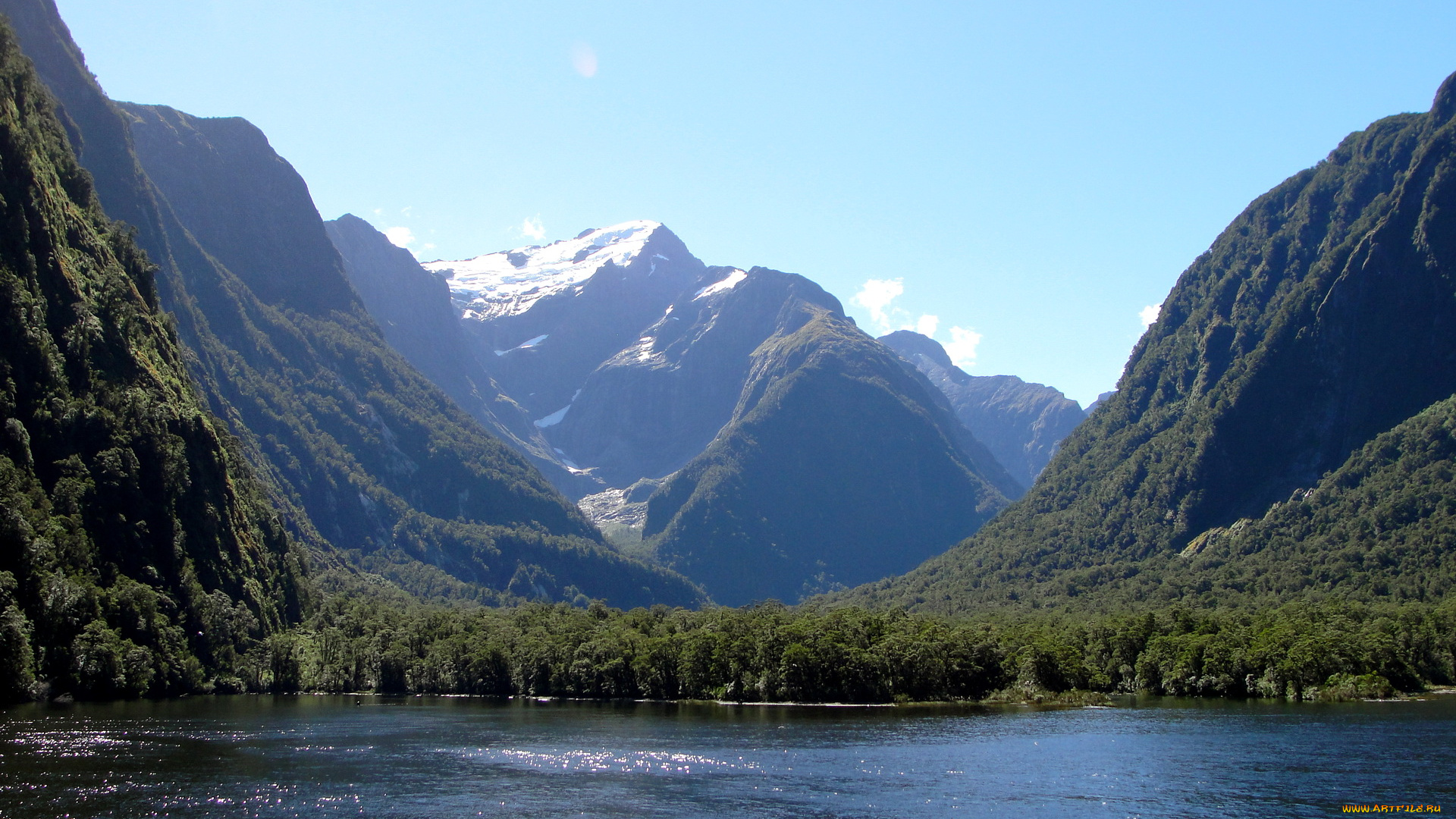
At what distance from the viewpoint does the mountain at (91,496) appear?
134875 mm

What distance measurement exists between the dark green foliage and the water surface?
17.1m

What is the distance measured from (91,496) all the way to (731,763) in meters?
113

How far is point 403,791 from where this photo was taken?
85188 millimetres

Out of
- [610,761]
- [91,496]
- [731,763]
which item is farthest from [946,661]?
[91,496]

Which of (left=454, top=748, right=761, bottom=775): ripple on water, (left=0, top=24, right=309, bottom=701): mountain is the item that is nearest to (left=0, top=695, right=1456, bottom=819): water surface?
(left=454, top=748, right=761, bottom=775): ripple on water

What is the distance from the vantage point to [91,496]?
159000 mm

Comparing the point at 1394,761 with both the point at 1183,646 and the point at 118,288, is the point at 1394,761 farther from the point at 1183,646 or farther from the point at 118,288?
the point at 118,288

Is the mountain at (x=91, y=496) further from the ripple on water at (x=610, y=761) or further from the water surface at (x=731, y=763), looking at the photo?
the ripple on water at (x=610, y=761)

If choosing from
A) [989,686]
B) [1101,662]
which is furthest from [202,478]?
[1101,662]

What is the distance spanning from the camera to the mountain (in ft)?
443

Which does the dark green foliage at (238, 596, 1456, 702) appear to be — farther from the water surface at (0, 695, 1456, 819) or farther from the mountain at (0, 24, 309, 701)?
the mountain at (0, 24, 309, 701)

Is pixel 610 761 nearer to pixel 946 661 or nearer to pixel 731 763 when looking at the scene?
pixel 731 763

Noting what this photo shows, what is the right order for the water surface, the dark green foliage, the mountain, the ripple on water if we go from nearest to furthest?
the water surface
the ripple on water
the mountain
the dark green foliage

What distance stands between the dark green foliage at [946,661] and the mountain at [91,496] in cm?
2444
